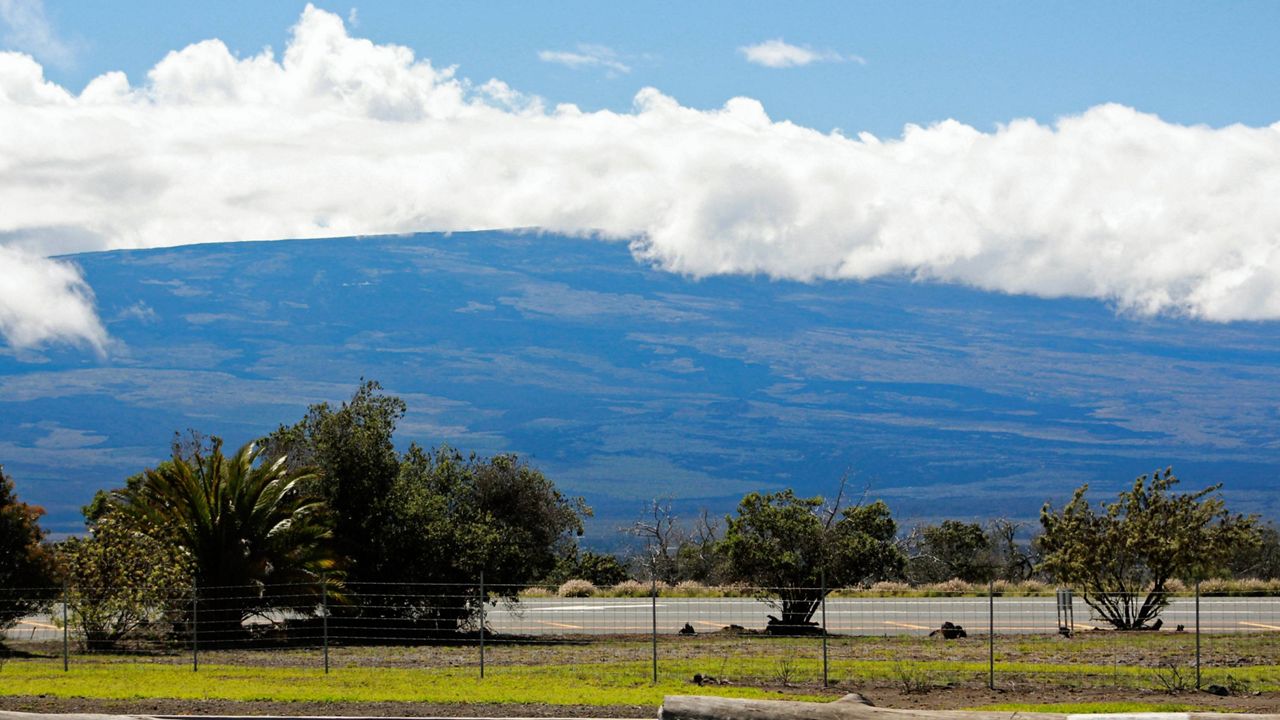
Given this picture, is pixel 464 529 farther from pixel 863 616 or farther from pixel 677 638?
pixel 863 616

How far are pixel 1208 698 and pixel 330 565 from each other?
17402 mm

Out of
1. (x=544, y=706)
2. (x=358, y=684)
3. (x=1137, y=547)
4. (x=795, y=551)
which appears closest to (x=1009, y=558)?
(x=1137, y=547)

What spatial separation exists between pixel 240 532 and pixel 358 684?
9564mm

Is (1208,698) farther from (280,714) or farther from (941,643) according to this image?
(280,714)

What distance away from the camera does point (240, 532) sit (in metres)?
31.2

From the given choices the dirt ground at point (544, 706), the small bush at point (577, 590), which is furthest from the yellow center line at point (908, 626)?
the small bush at point (577, 590)

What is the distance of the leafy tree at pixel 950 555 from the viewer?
62.8 metres

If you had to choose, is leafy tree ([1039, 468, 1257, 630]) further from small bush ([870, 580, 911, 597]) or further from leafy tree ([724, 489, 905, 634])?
small bush ([870, 580, 911, 597])

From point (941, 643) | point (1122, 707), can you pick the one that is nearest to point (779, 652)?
point (941, 643)

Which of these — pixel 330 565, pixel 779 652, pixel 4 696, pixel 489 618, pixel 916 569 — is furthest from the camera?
pixel 916 569

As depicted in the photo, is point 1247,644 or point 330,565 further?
point 330,565

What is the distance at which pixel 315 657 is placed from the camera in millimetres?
27531

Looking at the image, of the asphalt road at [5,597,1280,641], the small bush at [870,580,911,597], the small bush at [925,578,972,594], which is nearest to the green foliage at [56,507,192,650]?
the asphalt road at [5,597,1280,641]

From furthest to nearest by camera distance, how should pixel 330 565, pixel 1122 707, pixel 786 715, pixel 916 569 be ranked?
pixel 916 569
pixel 330 565
pixel 1122 707
pixel 786 715
